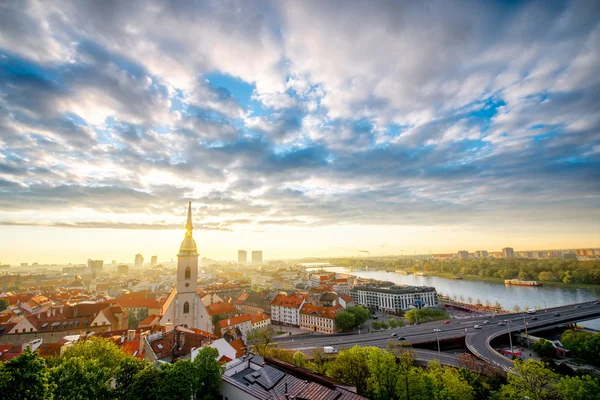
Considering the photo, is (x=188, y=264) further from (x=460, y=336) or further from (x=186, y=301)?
(x=460, y=336)

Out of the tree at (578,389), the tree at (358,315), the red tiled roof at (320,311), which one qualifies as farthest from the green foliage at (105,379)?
the tree at (358,315)

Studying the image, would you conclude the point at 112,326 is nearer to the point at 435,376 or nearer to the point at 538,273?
the point at 435,376

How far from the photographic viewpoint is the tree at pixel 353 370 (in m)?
25.0

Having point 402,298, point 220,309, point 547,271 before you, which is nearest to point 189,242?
point 220,309

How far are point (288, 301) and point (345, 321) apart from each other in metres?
17.5

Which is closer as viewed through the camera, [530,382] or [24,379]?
[24,379]

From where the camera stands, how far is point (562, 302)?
80875 mm

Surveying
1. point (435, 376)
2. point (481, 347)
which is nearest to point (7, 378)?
point (435, 376)

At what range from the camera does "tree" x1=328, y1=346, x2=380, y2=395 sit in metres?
25.0

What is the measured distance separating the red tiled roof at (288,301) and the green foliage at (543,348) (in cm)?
4069

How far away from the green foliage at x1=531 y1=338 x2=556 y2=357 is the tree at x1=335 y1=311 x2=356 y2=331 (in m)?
26.5

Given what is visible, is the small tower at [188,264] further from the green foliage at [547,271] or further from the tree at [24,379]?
the green foliage at [547,271]

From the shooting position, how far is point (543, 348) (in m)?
41.4

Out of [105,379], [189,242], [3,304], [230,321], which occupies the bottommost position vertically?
[230,321]
